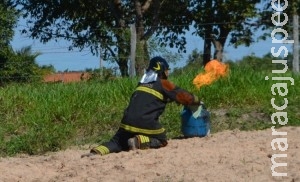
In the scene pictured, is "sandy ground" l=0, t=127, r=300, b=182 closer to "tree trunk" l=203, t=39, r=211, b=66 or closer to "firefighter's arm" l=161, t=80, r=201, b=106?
"firefighter's arm" l=161, t=80, r=201, b=106

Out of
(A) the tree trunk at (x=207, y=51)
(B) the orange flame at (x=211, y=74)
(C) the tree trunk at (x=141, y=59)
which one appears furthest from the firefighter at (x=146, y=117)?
(A) the tree trunk at (x=207, y=51)

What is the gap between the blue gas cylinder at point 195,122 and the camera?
7.81 meters

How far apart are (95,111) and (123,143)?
1.92 m

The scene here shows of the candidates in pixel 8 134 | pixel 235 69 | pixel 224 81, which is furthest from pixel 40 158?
pixel 235 69

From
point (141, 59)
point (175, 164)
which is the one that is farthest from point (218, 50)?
point (175, 164)

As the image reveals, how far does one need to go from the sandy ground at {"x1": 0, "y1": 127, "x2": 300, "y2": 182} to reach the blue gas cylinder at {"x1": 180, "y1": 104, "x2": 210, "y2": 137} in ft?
1.49

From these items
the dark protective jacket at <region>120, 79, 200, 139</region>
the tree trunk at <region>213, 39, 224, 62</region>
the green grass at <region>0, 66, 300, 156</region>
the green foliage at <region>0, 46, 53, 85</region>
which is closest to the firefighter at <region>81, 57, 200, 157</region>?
the dark protective jacket at <region>120, 79, 200, 139</region>

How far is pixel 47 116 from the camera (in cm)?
893

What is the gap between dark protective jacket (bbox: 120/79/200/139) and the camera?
718 centimetres

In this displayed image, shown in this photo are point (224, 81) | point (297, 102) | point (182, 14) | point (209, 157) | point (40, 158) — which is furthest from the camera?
point (182, 14)

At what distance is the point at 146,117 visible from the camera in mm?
7184

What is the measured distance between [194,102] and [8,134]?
2.41 metres

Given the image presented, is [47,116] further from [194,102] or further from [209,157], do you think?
[209,157]

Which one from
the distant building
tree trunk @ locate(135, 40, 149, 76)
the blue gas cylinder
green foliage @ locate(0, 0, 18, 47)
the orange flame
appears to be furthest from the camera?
green foliage @ locate(0, 0, 18, 47)
